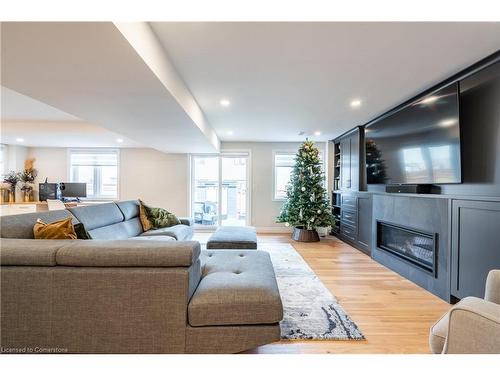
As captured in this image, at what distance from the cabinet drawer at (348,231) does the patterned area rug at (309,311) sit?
1.82 metres

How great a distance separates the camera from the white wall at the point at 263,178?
6223 mm

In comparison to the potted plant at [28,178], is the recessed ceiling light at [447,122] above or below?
above

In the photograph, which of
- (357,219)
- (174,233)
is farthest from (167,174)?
(357,219)

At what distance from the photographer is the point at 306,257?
12.8 feet

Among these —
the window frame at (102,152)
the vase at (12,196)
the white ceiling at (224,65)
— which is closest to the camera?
the white ceiling at (224,65)

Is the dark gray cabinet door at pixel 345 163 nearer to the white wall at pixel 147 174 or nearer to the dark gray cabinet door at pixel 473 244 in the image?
the dark gray cabinet door at pixel 473 244

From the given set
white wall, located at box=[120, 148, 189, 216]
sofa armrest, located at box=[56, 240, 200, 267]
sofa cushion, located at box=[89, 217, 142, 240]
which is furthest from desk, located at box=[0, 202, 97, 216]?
sofa armrest, located at box=[56, 240, 200, 267]

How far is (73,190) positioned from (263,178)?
4880mm

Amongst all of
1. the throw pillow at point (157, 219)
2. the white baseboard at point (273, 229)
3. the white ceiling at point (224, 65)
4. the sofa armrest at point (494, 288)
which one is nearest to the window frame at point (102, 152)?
the white ceiling at point (224, 65)

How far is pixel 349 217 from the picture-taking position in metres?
4.88
